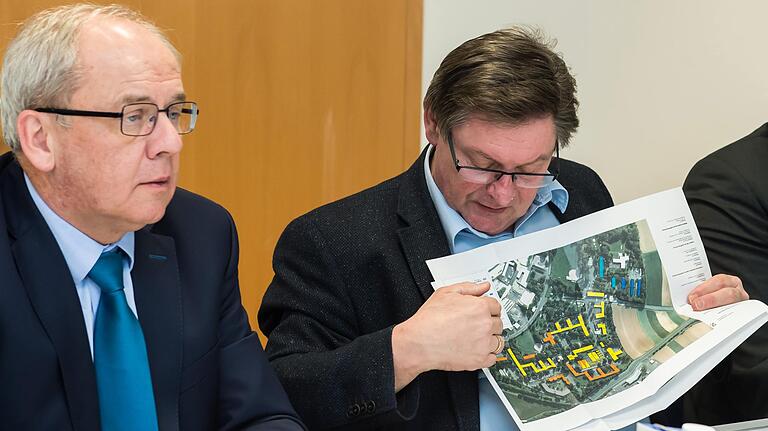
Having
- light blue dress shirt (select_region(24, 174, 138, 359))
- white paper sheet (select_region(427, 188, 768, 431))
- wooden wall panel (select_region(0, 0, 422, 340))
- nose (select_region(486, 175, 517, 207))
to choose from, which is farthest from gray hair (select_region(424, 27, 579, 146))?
wooden wall panel (select_region(0, 0, 422, 340))

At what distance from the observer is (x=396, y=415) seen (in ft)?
5.59

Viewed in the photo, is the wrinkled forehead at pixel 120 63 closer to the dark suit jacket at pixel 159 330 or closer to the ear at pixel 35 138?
the ear at pixel 35 138

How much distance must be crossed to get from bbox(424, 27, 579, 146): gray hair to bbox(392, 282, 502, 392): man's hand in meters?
0.34

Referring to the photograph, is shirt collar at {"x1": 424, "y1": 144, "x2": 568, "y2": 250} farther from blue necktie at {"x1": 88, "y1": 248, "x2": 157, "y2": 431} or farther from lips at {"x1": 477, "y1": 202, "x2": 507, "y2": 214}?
blue necktie at {"x1": 88, "y1": 248, "x2": 157, "y2": 431}

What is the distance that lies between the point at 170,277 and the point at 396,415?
43 centimetres

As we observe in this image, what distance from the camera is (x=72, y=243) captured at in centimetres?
157

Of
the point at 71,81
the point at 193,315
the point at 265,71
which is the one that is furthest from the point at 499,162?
the point at 265,71

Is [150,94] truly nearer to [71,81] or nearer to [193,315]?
[71,81]

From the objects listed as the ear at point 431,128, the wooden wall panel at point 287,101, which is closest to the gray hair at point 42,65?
the ear at point 431,128

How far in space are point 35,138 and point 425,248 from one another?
0.71 metres

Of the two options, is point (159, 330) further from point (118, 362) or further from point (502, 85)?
point (502, 85)

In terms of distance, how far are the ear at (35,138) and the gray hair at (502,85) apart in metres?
0.70

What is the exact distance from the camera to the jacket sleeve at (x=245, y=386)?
5.56 feet

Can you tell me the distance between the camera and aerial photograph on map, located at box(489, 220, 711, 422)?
5.77ft
